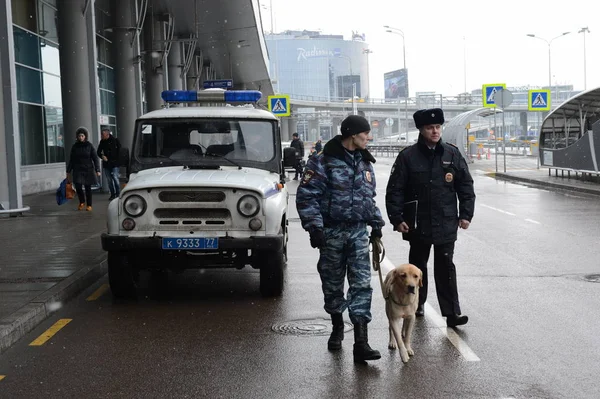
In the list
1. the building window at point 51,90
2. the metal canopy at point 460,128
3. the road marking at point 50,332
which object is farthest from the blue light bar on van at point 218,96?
the metal canopy at point 460,128

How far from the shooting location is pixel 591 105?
32.5 metres

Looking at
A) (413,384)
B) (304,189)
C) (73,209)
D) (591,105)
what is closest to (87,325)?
(304,189)

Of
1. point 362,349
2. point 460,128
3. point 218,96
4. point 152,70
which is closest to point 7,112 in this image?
point 218,96

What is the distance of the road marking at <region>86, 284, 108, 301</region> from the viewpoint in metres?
9.71

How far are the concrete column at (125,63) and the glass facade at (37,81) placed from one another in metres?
0.86

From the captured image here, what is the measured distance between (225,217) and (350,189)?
2635mm

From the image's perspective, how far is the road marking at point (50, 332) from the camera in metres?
7.60

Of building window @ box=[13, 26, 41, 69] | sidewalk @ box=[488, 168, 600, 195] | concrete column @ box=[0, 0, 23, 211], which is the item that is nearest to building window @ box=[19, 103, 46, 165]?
building window @ box=[13, 26, 41, 69]

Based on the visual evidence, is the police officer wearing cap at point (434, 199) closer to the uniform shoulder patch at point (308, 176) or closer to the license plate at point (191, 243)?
the uniform shoulder patch at point (308, 176)

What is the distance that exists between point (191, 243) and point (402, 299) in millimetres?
3041

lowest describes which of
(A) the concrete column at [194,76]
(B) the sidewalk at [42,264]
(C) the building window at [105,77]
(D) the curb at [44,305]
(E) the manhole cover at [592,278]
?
(E) the manhole cover at [592,278]

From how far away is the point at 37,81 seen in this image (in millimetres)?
29844

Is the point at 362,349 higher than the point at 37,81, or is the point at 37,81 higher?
the point at 37,81

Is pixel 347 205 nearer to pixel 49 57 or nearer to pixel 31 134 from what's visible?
pixel 31 134
